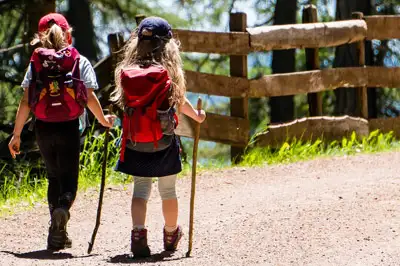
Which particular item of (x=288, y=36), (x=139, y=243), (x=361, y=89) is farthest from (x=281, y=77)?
(x=139, y=243)

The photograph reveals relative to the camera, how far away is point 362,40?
38.7 ft

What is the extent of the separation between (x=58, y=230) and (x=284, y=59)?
32.5 ft

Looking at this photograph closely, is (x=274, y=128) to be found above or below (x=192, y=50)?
below

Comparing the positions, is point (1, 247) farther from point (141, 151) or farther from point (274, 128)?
point (274, 128)

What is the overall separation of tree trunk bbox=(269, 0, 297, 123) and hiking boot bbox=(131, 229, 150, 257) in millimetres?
9649

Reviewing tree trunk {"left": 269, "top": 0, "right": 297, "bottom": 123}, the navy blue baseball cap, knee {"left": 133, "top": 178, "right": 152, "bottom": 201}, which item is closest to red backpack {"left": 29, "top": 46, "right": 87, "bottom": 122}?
the navy blue baseball cap

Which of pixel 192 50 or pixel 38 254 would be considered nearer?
pixel 38 254

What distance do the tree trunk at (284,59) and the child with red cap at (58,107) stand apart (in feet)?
30.4

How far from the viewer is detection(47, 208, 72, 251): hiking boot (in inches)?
246

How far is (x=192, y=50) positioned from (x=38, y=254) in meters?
4.27

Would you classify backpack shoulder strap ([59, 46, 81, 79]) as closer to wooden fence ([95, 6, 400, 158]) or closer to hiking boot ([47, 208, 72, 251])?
hiking boot ([47, 208, 72, 251])

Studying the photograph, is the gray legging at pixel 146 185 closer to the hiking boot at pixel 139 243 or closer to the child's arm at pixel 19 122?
the hiking boot at pixel 139 243

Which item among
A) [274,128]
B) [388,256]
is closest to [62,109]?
[388,256]

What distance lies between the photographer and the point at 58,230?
20.8 feet
